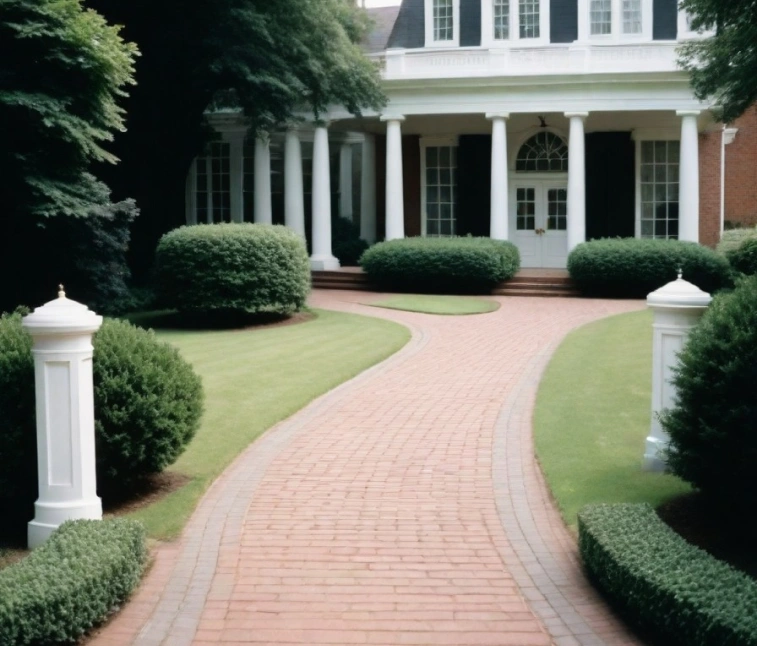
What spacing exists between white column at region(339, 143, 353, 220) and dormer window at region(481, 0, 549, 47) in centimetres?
577

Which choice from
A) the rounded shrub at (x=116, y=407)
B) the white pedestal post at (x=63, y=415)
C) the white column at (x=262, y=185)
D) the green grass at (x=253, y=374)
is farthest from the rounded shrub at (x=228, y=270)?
the white pedestal post at (x=63, y=415)

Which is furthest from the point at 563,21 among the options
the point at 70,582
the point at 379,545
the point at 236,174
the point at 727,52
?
the point at 70,582

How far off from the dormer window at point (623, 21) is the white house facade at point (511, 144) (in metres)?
0.04

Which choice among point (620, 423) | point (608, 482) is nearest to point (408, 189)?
point (620, 423)

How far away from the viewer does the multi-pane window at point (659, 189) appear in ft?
98.7

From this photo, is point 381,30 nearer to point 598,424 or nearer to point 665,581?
point 598,424

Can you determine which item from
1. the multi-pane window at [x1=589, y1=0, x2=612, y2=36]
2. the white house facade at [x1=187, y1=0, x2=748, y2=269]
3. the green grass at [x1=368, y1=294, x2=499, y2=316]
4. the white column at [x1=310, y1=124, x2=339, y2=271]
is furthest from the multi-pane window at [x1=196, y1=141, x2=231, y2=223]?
the multi-pane window at [x1=589, y1=0, x2=612, y2=36]

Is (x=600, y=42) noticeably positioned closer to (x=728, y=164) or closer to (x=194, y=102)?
(x=728, y=164)

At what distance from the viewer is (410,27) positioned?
32.0 m

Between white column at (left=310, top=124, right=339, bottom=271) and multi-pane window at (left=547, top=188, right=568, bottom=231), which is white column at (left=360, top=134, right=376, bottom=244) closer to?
white column at (left=310, top=124, right=339, bottom=271)

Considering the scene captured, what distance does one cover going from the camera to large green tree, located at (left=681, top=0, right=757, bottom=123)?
674 inches

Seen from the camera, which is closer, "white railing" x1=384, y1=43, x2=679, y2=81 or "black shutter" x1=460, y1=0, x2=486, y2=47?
"white railing" x1=384, y1=43, x2=679, y2=81

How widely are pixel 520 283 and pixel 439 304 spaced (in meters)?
3.74

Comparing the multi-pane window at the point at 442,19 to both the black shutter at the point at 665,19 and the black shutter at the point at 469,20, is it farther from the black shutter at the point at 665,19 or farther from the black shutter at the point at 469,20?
the black shutter at the point at 665,19
